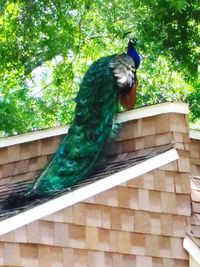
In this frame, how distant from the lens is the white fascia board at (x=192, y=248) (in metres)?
9.00

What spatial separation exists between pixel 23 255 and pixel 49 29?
20.7 ft

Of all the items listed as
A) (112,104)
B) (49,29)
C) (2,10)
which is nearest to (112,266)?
(112,104)

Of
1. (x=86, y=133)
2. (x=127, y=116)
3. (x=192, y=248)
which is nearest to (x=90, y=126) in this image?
(x=86, y=133)

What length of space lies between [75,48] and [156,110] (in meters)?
6.37

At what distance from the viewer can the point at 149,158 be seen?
9102mm

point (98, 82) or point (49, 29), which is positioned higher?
point (49, 29)

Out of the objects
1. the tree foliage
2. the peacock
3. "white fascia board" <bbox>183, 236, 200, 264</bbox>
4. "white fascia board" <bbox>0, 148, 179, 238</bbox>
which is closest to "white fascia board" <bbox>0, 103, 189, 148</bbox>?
the peacock

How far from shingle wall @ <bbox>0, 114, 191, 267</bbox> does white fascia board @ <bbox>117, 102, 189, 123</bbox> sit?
42 millimetres

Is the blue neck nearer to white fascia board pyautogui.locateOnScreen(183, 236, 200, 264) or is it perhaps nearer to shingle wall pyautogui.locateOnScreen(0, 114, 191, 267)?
shingle wall pyautogui.locateOnScreen(0, 114, 191, 267)

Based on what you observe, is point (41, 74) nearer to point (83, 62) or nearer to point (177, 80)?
point (83, 62)

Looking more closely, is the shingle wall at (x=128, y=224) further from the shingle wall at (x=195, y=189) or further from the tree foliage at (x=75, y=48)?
the tree foliage at (x=75, y=48)

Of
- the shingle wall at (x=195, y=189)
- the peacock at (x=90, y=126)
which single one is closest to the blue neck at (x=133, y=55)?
the peacock at (x=90, y=126)

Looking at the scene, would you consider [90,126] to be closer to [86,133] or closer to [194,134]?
[86,133]

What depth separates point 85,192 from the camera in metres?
8.58
